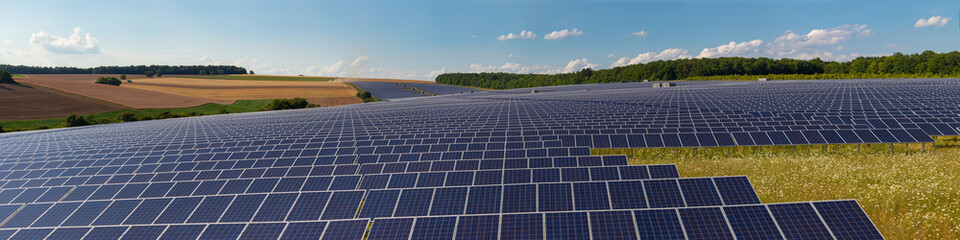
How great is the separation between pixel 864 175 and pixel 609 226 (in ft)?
47.0

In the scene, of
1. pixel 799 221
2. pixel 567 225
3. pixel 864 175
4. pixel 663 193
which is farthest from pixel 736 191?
pixel 864 175

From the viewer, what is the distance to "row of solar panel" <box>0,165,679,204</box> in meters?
13.5

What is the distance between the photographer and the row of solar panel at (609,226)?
7527 mm

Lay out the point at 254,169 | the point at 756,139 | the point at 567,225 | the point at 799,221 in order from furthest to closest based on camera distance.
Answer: the point at 756,139 → the point at 254,169 → the point at 567,225 → the point at 799,221

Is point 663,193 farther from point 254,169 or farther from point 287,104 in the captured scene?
point 287,104

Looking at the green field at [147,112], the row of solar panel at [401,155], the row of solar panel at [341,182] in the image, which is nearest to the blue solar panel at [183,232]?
the row of solar panel at [341,182]

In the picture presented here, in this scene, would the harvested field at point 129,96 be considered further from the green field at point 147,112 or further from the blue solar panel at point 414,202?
the blue solar panel at point 414,202

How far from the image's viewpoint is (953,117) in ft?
77.7

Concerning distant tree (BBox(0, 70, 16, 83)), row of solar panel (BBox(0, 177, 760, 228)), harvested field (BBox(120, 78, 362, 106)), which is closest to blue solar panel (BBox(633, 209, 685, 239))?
row of solar panel (BBox(0, 177, 760, 228))

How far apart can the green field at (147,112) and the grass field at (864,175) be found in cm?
8170

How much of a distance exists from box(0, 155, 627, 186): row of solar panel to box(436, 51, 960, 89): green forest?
4424 inches

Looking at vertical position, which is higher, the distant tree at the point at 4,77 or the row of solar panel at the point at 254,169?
Answer: the distant tree at the point at 4,77

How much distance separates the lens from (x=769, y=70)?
407 ft

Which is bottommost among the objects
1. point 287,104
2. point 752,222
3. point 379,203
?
point 287,104
